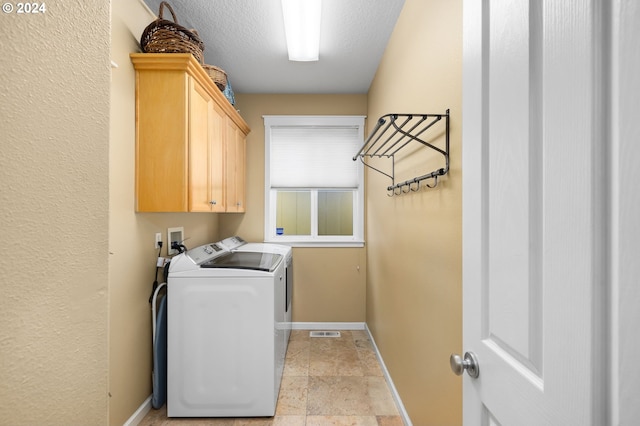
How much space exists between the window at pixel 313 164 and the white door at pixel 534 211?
2.68m

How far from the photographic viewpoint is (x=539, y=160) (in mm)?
553

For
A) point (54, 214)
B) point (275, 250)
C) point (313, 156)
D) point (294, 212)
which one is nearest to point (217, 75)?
point (313, 156)

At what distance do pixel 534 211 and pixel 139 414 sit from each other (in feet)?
8.04

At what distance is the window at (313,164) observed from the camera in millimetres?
3467

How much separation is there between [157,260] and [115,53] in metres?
1.28

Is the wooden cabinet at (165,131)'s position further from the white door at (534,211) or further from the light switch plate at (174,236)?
the white door at (534,211)

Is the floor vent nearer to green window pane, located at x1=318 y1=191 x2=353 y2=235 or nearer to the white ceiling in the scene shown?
green window pane, located at x1=318 y1=191 x2=353 y2=235

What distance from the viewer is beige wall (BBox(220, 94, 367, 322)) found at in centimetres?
346

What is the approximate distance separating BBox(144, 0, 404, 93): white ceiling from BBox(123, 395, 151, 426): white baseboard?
2.66 meters

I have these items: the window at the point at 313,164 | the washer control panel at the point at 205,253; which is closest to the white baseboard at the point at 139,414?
the washer control panel at the point at 205,253

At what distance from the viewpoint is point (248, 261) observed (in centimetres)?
221

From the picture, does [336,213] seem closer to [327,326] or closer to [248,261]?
[327,326]

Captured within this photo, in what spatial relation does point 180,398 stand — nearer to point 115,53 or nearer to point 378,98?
point 115,53

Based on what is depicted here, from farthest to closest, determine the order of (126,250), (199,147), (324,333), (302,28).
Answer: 1. (324,333)
2. (302,28)
3. (199,147)
4. (126,250)
